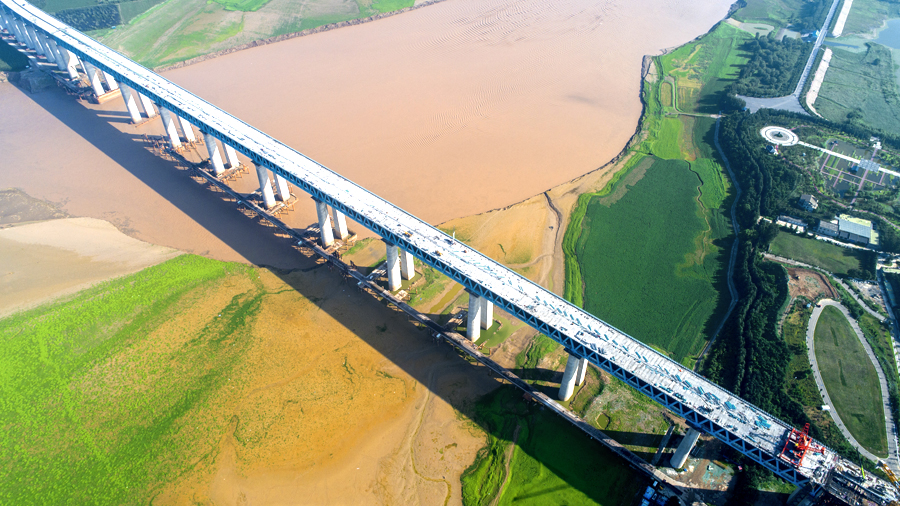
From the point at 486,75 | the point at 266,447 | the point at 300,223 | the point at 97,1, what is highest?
the point at 97,1

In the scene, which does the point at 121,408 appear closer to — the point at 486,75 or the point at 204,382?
the point at 204,382

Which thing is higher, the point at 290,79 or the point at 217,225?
the point at 290,79

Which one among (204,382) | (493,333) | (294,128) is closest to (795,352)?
(493,333)

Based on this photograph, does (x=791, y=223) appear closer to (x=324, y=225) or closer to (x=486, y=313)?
(x=486, y=313)

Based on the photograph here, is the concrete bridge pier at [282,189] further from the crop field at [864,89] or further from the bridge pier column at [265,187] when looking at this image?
the crop field at [864,89]

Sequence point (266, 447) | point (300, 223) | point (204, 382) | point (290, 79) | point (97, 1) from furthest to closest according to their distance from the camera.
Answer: point (97, 1)
point (290, 79)
point (300, 223)
point (204, 382)
point (266, 447)

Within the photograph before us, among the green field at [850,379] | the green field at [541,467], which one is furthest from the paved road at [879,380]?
the green field at [541,467]

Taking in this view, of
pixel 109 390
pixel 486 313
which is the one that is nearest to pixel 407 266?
pixel 486 313

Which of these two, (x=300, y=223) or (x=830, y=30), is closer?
(x=300, y=223)

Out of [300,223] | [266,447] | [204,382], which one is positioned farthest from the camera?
[300,223]
